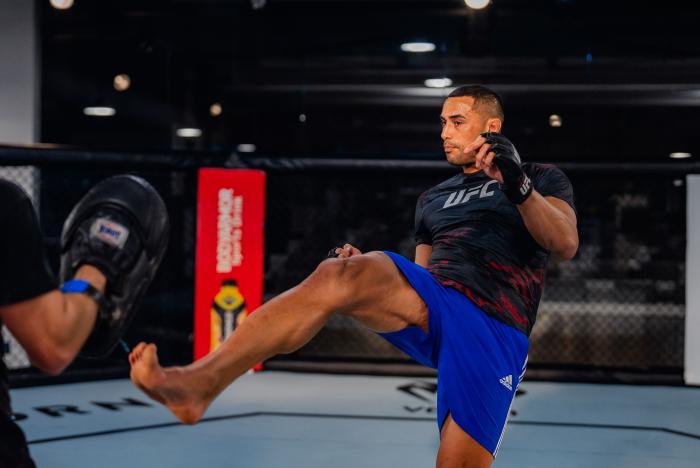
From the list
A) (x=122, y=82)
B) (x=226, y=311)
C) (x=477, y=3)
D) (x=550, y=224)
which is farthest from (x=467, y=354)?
(x=122, y=82)

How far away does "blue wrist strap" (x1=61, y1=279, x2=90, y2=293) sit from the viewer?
1.53 meters

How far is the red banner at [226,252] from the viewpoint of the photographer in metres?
4.90

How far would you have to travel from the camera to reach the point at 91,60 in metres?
7.28

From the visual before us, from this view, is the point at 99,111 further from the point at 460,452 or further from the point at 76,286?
the point at 76,286

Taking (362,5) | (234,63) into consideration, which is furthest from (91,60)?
(362,5)

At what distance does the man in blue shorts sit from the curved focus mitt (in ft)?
1.20

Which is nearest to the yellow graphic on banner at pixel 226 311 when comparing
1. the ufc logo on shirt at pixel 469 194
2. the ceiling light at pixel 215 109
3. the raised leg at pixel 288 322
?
the ufc logo on shirt at pixel 469 194

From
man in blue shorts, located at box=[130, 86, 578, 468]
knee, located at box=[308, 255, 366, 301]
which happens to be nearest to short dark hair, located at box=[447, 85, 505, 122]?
man in blue shorts, located at box=[130, 86, 578, 468]

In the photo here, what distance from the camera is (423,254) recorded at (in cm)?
283

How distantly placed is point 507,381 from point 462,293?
0.98 ft

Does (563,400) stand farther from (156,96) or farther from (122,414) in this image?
(156,96)

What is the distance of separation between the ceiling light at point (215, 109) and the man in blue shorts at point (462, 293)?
535 centimetres

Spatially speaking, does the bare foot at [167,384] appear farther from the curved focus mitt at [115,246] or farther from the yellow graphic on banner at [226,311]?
the yellow graphic on banner at [226,311]

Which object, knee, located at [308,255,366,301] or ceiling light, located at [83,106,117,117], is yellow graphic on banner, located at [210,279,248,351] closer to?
knee, located at [308,255,366,301]
